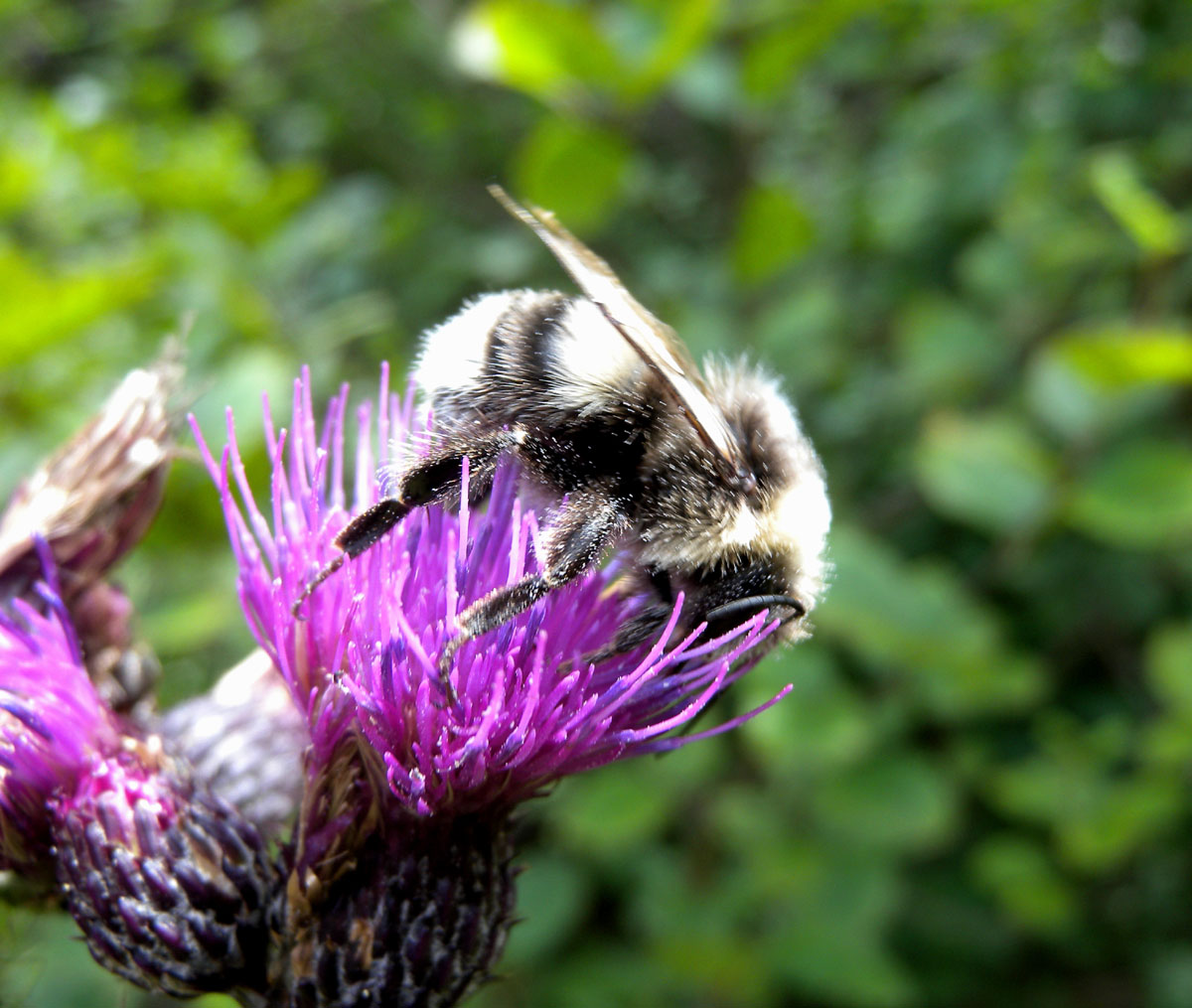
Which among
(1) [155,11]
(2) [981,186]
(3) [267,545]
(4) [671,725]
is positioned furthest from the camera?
(1) [155,11]

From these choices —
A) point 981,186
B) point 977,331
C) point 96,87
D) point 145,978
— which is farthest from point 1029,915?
point 96,87

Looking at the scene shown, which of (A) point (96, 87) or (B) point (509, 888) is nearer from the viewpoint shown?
(B) point (509, 888)

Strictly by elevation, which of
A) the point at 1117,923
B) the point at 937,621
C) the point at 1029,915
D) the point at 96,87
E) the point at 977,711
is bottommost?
the point at 1117,923

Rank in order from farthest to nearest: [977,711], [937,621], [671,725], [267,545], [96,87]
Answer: [96,87]
[977,711]
[937,621]
[267,545]
[671,725]

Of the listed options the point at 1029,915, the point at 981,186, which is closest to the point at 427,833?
the point at 1029,915

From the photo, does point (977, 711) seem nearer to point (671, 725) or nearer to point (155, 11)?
point (671, 725)

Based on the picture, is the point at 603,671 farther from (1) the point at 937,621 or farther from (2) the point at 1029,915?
(2) the point at 1029,915

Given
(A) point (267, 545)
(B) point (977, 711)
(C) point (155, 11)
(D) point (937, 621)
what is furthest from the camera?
(C) point (155, 11)

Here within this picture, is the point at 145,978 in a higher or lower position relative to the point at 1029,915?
higher

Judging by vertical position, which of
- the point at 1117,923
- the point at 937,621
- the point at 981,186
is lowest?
the point at 1117,923
